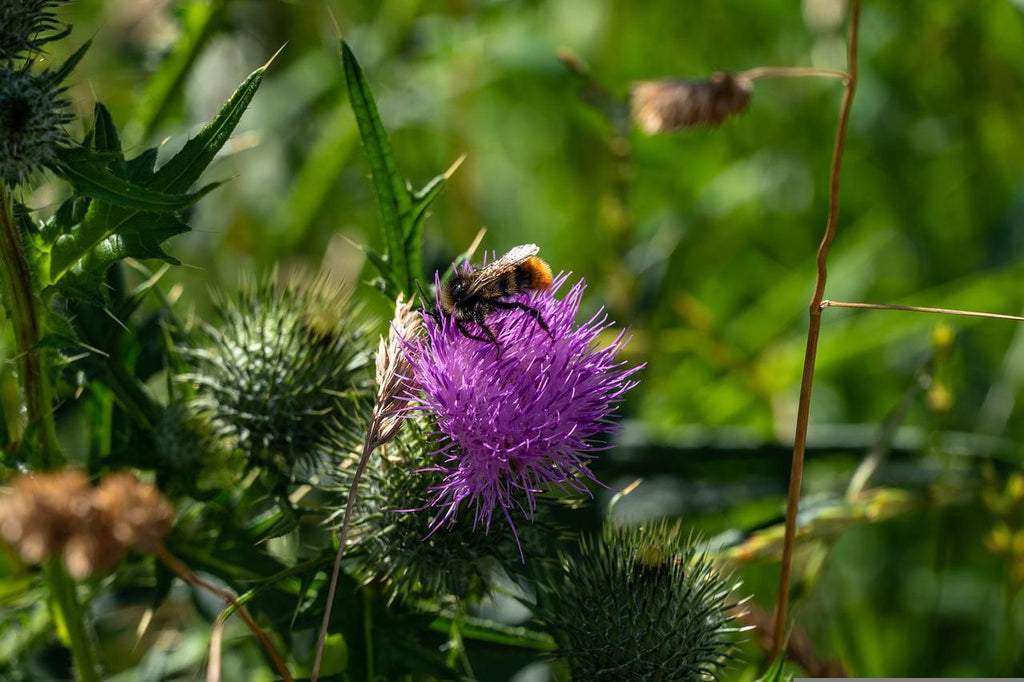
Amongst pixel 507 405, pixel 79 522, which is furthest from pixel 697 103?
pixel 79 522

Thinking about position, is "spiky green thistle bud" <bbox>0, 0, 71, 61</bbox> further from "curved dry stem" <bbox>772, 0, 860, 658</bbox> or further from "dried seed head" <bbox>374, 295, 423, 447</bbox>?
"curved dry stem" <bbox>772, 0, 860, 658</bbox>

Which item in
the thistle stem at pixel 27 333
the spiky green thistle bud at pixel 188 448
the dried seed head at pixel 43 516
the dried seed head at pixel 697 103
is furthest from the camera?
the dried seed head at pixel 697 103

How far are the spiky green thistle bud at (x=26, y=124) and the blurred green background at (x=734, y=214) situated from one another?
1227 millimetres

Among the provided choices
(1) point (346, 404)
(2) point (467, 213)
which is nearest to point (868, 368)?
(2) point (467, 213)

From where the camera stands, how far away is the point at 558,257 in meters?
4.72

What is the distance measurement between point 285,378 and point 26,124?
0.81m

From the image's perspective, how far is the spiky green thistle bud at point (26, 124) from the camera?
165 cm

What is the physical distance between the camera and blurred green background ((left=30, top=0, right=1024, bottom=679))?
3.24 m

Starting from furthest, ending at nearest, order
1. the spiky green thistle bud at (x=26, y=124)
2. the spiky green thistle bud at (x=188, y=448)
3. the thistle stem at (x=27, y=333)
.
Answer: the spiky green thistle bud at (x=188, y=448) < the thistle stem at (x=27, y=333) < the spiky green thistle bud at (x=26, y=124)

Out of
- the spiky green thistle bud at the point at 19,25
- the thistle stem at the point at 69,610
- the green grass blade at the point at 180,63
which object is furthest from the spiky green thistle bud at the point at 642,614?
the green grass blade at the point at 180,63

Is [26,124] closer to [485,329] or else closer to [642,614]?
[485,329]

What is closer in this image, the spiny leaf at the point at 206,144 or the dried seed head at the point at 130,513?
the dried seed head at the point at 130,513

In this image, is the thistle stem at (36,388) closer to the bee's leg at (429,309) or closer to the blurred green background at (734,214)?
the bee's leg at (429,309)

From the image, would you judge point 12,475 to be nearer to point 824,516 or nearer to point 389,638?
point 389,638
